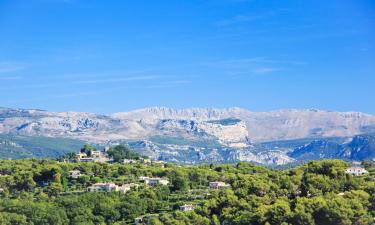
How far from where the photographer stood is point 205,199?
78.5 m

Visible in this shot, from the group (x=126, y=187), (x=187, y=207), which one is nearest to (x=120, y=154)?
(x=126, y=187)

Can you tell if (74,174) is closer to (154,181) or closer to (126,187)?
(126,187)

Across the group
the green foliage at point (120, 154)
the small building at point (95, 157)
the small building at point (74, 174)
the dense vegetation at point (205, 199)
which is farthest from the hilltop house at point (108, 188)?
the green foliage at point (120, 154)

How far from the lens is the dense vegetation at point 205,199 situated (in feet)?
201

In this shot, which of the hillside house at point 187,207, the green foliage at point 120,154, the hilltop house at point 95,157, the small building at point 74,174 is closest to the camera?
the hillside house at point 187,207

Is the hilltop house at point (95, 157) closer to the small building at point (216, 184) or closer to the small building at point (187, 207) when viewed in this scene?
the small building at point (216, 184)

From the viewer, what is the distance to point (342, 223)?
59344mm

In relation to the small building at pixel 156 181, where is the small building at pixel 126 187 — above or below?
below

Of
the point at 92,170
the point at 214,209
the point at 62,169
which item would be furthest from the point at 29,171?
the point at 214,209

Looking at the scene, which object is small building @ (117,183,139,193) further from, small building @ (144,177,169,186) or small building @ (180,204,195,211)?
small building @ (180,204,195,211)

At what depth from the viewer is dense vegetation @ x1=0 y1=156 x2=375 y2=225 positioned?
61.4 m

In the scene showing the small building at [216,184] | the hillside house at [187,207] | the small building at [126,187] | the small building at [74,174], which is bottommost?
the hillside house at [187,207]

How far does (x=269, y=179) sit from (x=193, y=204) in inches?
362

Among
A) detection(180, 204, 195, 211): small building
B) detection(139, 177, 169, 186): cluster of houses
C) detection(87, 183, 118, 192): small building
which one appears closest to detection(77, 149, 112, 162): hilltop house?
detection(139, 177, 169, 186): cluster of houses
